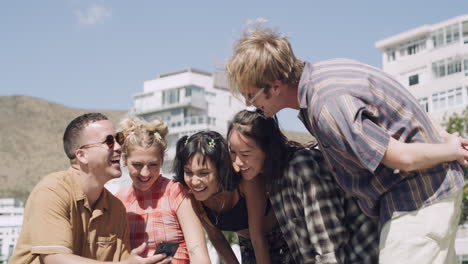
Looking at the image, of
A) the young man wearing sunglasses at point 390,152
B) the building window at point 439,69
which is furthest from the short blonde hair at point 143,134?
the building window at point 439,69

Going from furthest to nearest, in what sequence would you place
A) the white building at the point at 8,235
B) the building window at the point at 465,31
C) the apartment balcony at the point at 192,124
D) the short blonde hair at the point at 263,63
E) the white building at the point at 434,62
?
the apartment balcony at the point at 192,124, the building window at the point at 465,31, the white building at the point at 434,62, the white building at the point at 8,235, the short blonde hair at the point at 263,63

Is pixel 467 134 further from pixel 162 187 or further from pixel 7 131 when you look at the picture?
pixel 7 131

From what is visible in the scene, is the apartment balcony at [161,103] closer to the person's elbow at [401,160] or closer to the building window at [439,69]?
the building window at [439,69]

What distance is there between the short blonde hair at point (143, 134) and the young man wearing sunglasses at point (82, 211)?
0.32 metres

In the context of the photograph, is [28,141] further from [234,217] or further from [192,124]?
[234,217]

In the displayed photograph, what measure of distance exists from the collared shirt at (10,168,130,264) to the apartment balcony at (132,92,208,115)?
183 feet

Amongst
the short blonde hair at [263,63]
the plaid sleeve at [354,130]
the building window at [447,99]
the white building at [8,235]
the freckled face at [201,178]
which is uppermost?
the building window at [447,99]

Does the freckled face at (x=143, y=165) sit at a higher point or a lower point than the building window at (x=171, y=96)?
lower

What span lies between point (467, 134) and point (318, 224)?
25.2 meters

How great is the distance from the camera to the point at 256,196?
14.7 ft

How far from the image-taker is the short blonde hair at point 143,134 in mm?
4703

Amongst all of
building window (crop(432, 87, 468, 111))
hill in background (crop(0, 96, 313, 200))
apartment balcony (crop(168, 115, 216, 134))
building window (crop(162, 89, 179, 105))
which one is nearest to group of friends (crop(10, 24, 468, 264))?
building window (crop(432, 87, 468, 111))

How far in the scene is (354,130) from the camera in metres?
3.08

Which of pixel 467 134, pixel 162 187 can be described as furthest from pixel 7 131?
pixel 162 187
